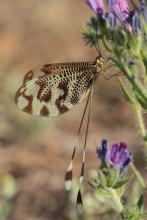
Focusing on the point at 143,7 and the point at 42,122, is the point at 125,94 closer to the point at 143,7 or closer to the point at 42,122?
the point at 143,7

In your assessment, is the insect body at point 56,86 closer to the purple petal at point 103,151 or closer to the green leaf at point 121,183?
the purple petal at point 103,151

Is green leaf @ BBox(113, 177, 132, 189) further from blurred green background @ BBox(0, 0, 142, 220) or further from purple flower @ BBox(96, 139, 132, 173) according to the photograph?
blurred green background @ BBox(0, 0, 142, 220)

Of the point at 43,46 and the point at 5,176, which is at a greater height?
the point at 43,46

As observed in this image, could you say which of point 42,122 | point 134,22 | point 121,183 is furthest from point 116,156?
point 42,122

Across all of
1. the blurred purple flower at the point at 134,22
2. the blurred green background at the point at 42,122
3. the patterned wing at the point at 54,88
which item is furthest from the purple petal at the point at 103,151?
the blurred green background at the point at 42,122

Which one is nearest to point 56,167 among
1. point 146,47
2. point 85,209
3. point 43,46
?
point 85,209

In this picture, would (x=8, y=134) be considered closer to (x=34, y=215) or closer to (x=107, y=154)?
(x=34, y=215)

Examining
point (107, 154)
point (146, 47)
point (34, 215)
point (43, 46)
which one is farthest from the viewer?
point (43, 46)
